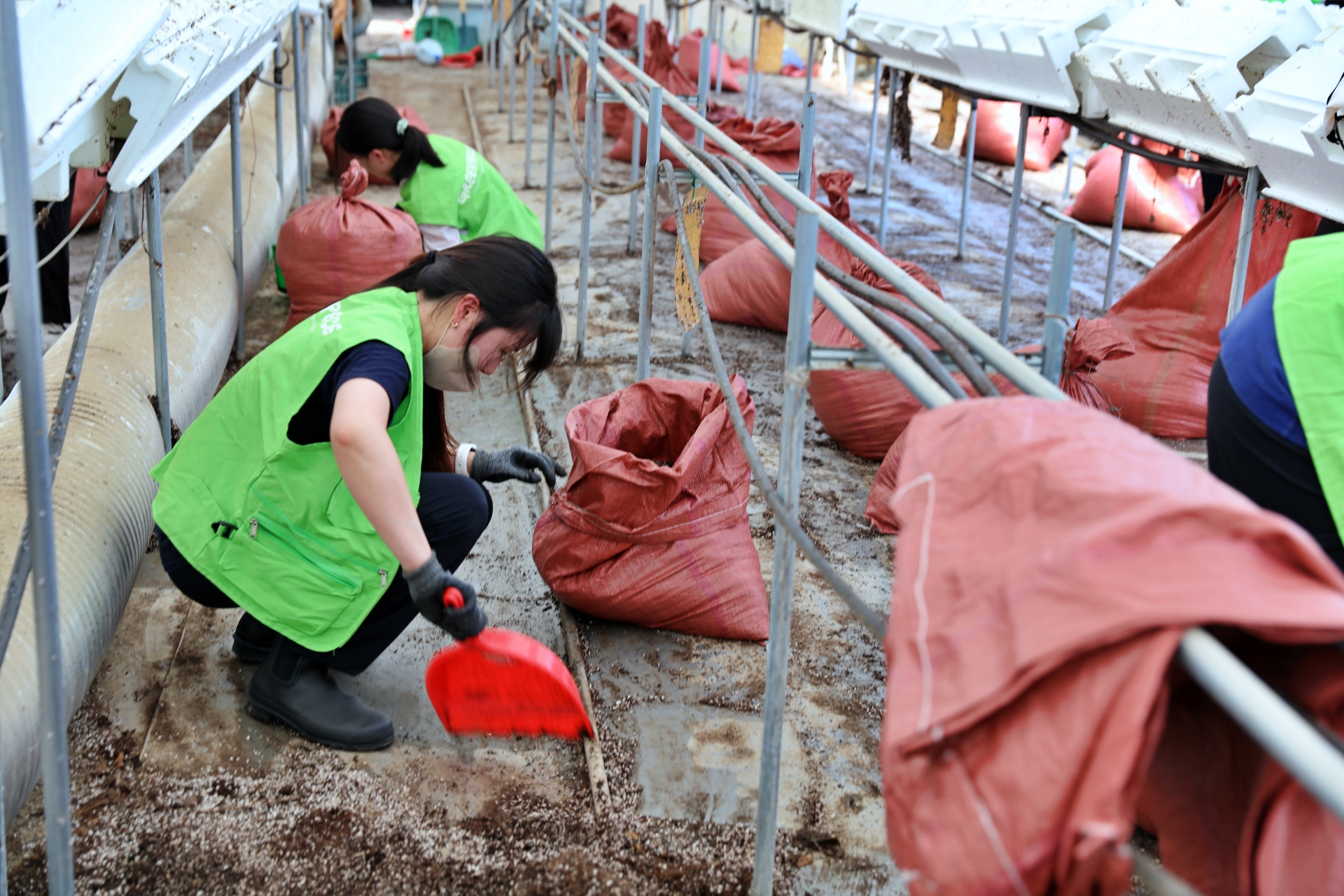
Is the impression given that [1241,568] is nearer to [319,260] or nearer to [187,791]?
[187,791]

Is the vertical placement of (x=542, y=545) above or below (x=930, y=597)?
below

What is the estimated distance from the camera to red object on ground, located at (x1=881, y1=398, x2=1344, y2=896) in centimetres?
83

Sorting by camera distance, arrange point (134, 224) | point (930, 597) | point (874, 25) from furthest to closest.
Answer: point (874, 25) < point (134, 224) < point (930, 597)

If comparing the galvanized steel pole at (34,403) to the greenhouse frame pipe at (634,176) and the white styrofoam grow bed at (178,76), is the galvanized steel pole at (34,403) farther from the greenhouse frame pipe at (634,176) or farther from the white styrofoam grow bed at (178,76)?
the greenhouse frame pipe at (634,176)

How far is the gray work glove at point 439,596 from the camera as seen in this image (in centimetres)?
173

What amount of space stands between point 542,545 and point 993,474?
1558 mm

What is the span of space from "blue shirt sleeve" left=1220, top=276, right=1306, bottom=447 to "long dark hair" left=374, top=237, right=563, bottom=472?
3.46 ft

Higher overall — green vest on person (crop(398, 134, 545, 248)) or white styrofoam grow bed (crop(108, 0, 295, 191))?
white styrofoam grow bed (crop(108, 0, 295, 191))

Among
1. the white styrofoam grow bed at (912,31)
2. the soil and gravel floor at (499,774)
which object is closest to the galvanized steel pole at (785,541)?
the soil and gravel floor at (499,774)

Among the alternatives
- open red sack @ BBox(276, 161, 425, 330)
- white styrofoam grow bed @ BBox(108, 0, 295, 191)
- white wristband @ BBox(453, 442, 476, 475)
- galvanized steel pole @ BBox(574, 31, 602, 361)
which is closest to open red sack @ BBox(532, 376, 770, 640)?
white wristband @ BBox(453, 442, 476, 475)

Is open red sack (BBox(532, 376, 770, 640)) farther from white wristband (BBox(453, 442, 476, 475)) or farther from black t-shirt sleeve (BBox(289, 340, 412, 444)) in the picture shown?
black t-shirt sleeve (BBox(289, 340, 412, 444))

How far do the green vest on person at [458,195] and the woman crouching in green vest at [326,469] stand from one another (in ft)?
6.93

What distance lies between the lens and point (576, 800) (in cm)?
197

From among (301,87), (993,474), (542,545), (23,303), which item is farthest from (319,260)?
(993,474)
